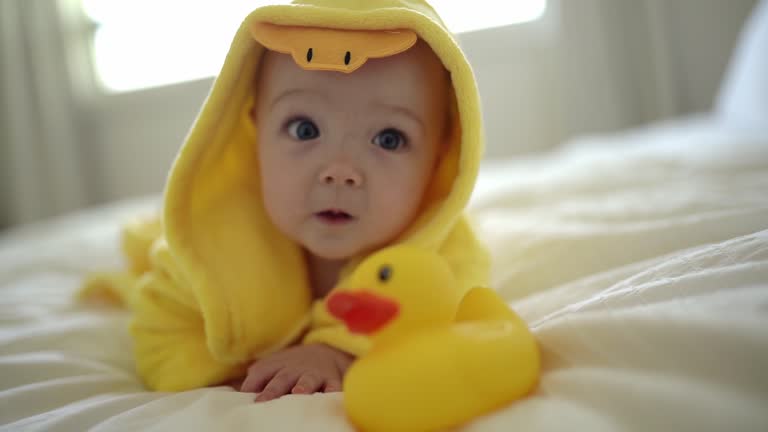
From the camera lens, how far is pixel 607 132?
263 centimetres

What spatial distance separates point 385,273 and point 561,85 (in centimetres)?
244

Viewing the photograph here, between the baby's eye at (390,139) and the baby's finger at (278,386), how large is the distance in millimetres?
323

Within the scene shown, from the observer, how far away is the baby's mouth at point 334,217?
0.81m

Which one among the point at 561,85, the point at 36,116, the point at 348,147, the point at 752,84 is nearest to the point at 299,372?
the point at 348,147

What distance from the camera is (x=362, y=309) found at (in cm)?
50

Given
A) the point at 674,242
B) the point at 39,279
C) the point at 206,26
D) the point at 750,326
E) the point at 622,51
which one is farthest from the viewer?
the point at 206,26

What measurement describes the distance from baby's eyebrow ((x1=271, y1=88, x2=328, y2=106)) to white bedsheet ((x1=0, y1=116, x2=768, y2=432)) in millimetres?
380

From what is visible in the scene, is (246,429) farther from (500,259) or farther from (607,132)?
(607,132)

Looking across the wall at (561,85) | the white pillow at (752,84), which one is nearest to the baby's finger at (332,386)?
the white pillow at (752,84)

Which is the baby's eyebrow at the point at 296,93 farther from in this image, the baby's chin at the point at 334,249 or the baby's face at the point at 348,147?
the baby's chin at the point at 334,249

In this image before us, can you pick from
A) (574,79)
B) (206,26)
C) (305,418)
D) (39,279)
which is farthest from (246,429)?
(206,26)

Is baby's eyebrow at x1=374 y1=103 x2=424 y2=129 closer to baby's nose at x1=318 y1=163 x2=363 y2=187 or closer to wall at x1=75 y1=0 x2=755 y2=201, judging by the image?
→ baby's nose at x1=318 y1=163 x2=363 y2=187

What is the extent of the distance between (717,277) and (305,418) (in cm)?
39

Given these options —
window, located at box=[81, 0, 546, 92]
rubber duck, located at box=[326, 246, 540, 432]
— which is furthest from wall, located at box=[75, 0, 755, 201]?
rubber duck, located at box=[326, 246, 540, 432]
